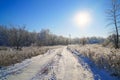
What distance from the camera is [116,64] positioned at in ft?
36.4

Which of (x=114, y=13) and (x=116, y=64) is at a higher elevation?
(x=114, y=13)

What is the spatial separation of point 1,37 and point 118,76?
3899 inches

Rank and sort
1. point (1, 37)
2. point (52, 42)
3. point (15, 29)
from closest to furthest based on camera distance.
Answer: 1. point (15, 29)
2. point (1, 37)
3. point (52, 42)

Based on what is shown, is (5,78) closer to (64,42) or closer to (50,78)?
(50,78)

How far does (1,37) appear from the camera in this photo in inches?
3888

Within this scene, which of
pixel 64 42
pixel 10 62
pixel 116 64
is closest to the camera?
pixel 116 64

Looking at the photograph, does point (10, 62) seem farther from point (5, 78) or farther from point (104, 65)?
point (104, 65)

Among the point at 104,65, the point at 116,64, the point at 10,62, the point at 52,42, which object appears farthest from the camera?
the point at 52,42

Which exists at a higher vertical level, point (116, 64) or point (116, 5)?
point (116, 5)

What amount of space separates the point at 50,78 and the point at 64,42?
125689 mm

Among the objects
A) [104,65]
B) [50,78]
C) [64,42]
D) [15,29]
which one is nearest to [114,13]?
[104,65]

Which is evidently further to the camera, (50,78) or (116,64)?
Result: (116,64)

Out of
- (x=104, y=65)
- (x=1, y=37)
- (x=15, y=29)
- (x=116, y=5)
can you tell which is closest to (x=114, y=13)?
(x=116, y=5)

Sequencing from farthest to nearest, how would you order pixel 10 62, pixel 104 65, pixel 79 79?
pixel 10 62, pixel 104 65, pixel 79 79
